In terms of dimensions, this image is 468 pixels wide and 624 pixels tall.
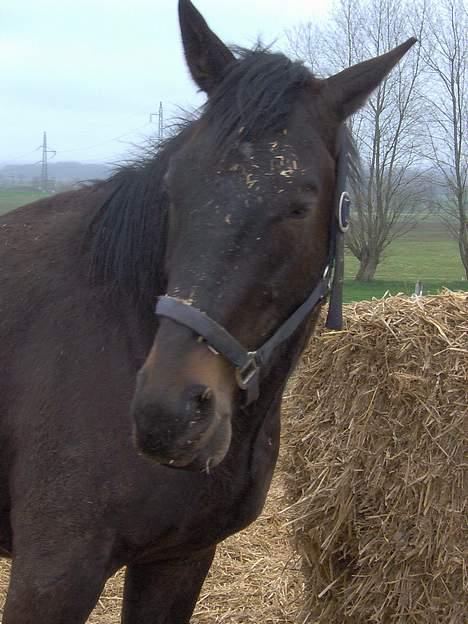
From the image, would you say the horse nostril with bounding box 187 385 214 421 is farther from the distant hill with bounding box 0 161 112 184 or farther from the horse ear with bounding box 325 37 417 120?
the distant hill with bounding box 0 161 112 184

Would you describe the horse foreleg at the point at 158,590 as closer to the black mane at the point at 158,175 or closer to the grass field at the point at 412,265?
the black mane at the point at 158,175

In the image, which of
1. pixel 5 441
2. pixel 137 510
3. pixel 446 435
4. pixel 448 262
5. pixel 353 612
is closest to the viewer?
pixel 137 510

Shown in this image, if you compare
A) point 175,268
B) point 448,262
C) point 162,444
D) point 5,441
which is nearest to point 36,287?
point 5,441

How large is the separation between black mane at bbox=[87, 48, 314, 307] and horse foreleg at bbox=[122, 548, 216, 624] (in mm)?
987

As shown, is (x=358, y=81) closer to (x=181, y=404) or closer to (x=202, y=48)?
(x=202, y=48)

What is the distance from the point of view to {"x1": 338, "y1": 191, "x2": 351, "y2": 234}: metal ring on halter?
2.18 metres

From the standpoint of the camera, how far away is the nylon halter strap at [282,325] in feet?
5.95

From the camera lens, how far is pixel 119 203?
7.87 ft

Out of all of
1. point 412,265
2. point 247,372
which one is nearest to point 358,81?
point 247,372

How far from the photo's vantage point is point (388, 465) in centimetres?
365

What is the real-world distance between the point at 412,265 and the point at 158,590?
25531mm

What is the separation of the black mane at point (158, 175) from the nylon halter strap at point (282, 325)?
319 mm

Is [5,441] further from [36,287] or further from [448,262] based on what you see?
[448,262]

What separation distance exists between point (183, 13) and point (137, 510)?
1508 millimetres
